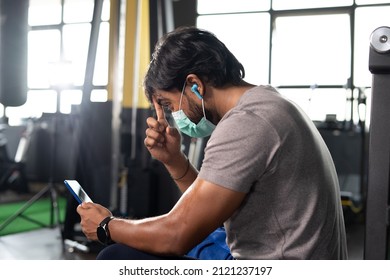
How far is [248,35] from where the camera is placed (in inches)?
148

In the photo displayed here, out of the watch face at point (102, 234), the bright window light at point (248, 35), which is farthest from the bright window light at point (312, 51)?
the watch face at point (102, 234)

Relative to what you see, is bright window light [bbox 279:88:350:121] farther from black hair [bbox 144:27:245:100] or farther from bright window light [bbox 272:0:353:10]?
black hair [bbox 144:27:245:100]

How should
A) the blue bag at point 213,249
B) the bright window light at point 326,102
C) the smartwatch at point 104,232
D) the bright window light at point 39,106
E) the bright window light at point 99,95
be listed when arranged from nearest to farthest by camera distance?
the smartwatch at point 104,232
the blue bag at point 213,249
the bright window light at point 99,95
the bright window light at point 326,102
the bright window light at point 39,106

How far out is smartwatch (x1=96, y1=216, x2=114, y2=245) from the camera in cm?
105

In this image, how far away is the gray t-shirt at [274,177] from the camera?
922 mm

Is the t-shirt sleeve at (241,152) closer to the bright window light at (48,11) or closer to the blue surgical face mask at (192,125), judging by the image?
the blue surgical face mask at (192,125)

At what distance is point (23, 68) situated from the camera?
3.00 ft

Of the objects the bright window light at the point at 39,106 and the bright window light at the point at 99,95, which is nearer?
the bright window light at the point at 99,95

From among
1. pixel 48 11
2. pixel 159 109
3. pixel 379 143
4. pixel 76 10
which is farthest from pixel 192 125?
→ pixel 76 10

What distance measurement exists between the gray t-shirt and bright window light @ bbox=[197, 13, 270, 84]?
2.02 metres

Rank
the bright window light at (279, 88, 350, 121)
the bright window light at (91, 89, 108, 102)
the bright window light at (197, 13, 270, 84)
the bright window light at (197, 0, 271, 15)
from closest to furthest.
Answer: the bright window light at (91, 89, 108, 102) → the bright window light at (197, 13, 270, 84) → the bright window light at (279, 88, 350, 121) → the bright window light at (197, 0, 271, 15)

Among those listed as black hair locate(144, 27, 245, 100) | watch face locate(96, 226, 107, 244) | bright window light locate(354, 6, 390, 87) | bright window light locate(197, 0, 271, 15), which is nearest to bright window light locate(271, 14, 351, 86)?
bright window light locate(354, 6, 390, 87)

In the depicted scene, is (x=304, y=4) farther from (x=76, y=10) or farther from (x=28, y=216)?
(x=28, y=216)
